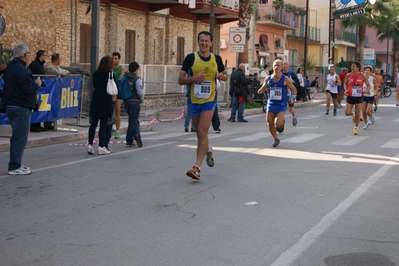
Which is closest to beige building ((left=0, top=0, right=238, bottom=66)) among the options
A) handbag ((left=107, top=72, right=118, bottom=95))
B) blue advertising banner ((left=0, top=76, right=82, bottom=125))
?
blue advertising banner ((left=0, top=76, right=82, bottom=125))

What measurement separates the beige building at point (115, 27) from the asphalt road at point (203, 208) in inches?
482

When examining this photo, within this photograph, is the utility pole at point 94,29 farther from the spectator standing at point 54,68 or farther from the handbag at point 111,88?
the handbag at point 111,88

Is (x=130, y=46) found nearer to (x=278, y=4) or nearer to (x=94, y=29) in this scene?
(x=94, y=29)

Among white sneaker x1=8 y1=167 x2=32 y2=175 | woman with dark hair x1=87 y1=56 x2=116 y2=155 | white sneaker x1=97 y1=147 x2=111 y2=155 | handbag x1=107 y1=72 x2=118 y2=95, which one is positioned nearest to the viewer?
white sneaker x1=8 y1=167 x2=32 y2=175

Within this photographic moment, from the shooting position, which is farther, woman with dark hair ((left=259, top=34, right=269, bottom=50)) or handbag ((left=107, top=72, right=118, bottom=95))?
woman with dark hair ((left=259, top=34, right=269, bottom=50))

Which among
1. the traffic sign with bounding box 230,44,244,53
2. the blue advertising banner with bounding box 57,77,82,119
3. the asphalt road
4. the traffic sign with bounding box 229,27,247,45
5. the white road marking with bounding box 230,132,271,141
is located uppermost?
the traffic sign with bounding box 229,27,247,45

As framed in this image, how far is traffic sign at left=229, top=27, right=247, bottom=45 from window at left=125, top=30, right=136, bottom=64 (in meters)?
4.78

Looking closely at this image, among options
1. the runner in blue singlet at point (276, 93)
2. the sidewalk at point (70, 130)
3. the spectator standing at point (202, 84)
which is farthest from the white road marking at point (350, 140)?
the spectator standing at point (202, 84)

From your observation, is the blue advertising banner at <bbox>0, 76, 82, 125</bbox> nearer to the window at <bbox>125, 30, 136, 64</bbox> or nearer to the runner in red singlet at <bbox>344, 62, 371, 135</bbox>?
the runner in red singlet at <bbox>344, 62, 371, 135</bbox>

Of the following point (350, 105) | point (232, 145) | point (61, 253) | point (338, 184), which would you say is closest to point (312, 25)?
point (350, 105)

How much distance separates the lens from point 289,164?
41.1ft

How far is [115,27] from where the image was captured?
29969mm

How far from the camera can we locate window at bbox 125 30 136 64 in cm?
3133

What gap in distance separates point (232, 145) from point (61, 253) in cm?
959
